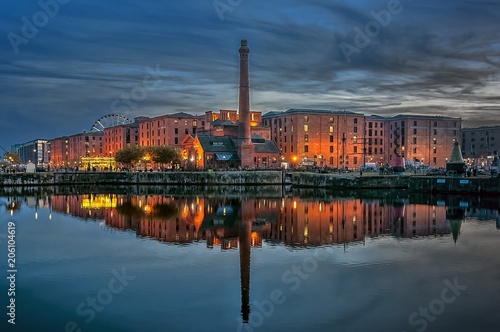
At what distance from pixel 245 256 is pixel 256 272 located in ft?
10.6

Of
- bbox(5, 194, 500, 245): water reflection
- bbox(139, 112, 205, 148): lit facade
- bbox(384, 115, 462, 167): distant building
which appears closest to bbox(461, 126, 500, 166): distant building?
bbox(384, 115, 462, 167): distant building

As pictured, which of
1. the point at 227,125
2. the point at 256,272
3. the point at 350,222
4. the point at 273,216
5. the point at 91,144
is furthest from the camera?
the point at 91,144

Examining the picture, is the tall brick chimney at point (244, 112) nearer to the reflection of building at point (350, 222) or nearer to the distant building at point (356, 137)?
the distant building at point (356, 137)

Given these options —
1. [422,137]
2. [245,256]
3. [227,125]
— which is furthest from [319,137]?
[245,256]

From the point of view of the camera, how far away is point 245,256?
23250 millimetres

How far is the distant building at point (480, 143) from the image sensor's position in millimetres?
151375

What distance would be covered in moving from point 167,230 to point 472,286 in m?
19.3

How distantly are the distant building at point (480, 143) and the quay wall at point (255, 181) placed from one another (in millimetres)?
90751

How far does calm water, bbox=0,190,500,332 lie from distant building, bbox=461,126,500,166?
12444cm

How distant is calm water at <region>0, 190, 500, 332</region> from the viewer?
14.7 m

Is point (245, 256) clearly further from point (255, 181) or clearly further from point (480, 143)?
point (480, 143)

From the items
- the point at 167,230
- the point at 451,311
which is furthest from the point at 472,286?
the point at 167,230

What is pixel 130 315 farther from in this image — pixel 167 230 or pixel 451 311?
pixel 167 230

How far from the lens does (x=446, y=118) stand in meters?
123
